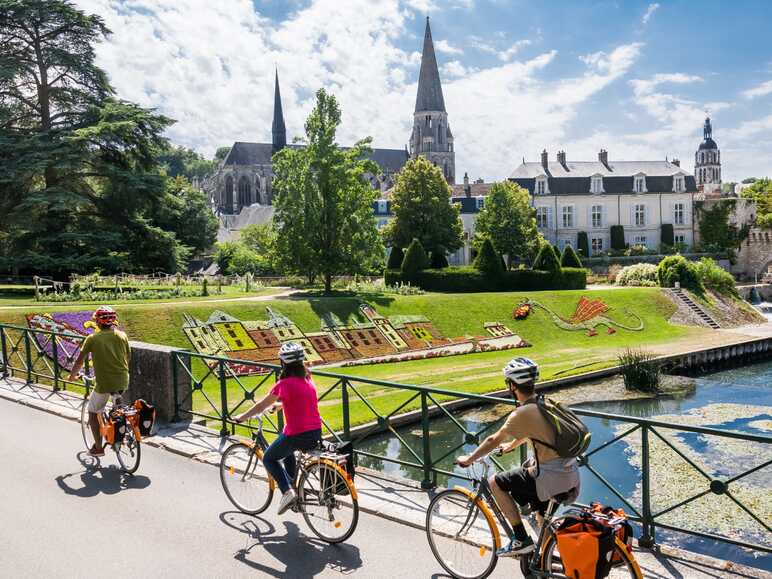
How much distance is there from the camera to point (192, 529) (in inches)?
289

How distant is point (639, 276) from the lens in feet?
167

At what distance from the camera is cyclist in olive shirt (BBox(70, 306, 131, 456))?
912cm

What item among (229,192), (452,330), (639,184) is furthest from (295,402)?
(229,192)

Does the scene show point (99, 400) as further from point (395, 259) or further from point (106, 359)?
point (395, 259)

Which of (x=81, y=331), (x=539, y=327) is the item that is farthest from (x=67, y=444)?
(x=539, y=327)

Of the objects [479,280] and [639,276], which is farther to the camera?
[639,276]

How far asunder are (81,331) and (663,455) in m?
19.6

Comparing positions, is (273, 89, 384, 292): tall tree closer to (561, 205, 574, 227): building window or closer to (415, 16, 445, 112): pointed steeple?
(561, 205, 574, 227): building window

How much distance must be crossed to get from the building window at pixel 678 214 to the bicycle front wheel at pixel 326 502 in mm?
73576

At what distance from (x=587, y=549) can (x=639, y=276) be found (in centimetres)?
4927

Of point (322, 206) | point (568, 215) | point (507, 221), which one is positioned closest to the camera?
point (322, 206)

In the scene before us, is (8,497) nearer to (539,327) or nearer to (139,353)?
(139,353)

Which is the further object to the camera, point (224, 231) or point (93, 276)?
point (224, 231)

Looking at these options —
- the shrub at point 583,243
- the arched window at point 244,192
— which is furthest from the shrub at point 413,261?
the arched window at point 244,192
